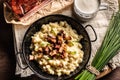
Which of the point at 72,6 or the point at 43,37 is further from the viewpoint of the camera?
the point at 72,6

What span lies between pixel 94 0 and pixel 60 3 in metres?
0.19

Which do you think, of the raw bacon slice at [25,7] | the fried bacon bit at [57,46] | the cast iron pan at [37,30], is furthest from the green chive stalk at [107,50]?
the raw bacon slice at [25,7]

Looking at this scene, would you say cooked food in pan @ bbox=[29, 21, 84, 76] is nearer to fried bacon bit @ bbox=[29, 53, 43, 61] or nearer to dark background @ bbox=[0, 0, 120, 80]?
fried bacon bit @ bbox=[29, 53, 43, 61]

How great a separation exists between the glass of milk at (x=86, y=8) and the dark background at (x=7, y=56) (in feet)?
1.14

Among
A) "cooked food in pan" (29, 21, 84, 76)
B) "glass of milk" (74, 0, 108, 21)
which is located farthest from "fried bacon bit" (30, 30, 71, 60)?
"glass of milk" (74, 0, 108, 21)

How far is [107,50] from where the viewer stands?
203cm

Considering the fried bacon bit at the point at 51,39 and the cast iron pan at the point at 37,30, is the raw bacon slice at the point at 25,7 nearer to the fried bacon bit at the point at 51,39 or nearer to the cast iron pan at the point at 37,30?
the cast iron pan at the point at 37,30

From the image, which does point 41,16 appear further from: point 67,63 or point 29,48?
point 67,63

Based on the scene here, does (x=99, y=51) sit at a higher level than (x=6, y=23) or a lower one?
lower

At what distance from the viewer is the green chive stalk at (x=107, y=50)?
201 cm

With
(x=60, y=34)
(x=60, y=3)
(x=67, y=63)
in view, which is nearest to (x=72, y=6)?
(x=60, y=3)

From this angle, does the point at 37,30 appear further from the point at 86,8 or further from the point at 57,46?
the point at 86,8

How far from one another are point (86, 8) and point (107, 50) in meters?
0.25

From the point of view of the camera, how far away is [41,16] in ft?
6.94
